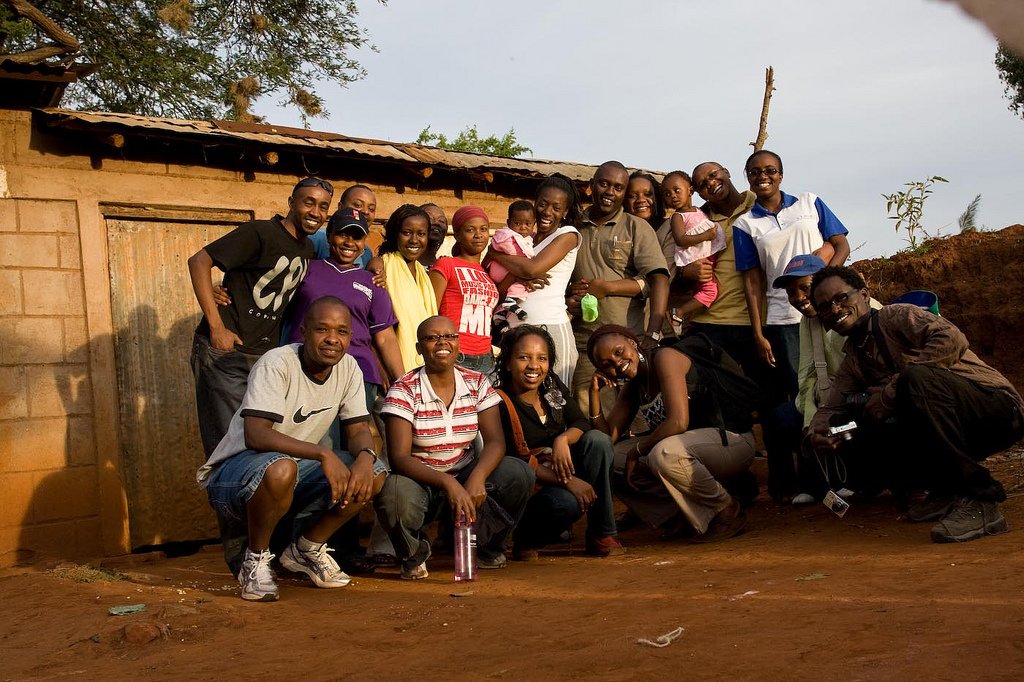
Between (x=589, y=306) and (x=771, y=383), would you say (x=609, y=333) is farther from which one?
(x=771, y=383)

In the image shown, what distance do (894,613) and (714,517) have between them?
2.24m

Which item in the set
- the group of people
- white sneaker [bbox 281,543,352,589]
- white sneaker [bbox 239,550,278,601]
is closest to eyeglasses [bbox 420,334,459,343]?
the group of people

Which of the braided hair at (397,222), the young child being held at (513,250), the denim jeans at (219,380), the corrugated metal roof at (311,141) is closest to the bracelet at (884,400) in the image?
the young child being held at (513,250)

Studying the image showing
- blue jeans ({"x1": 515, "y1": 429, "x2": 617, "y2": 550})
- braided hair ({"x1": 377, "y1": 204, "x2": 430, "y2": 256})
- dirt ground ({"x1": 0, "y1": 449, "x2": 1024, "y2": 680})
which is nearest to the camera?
dirt ground ({"x1": 0, "y1": 449, "x2": 1024, "y2": 680})

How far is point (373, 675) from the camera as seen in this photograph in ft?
10.8

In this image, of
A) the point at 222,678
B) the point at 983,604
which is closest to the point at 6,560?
the point at 222,678

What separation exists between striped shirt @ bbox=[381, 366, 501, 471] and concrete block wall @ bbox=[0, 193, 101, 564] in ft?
9.33

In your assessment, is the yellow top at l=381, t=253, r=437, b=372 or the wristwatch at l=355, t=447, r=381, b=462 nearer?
the wristwatch at l=355, t=447, r=381, b=462

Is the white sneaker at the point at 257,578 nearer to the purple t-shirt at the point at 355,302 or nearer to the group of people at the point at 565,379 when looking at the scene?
the group of people at the point at 565,379

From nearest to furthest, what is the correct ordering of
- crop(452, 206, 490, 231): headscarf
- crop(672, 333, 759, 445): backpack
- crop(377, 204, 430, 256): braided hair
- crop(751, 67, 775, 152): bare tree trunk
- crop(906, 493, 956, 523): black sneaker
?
crop(906, 493, 956, 523): black sneaker
crop(672, 333, 759, 445): backpack
crop(377, 204, 430, 256): braided hair
crop(452, 206, 490, 231): headscarf
crop(751, 67, 775, 152): bare tree trunk

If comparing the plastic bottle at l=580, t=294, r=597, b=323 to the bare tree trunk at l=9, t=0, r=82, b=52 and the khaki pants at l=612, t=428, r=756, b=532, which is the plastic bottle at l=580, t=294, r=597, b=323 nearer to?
the khaki pants at l=612, t=428, r=756, b=532

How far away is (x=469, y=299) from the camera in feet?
19.7

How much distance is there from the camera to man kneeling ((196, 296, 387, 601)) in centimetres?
457

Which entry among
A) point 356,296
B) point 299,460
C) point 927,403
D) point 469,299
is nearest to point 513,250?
point 469,299
